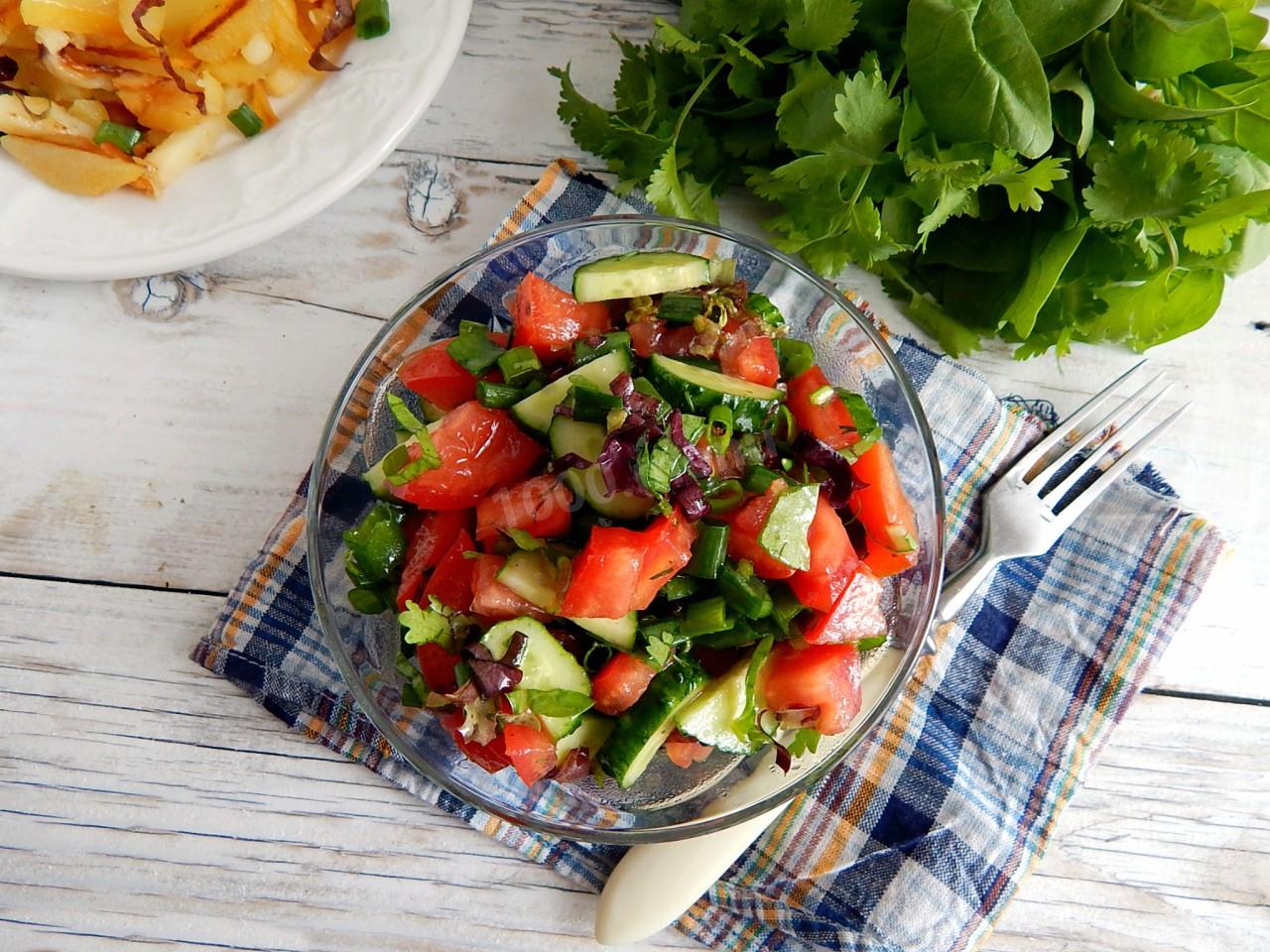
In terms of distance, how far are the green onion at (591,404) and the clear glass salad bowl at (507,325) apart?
0.48m

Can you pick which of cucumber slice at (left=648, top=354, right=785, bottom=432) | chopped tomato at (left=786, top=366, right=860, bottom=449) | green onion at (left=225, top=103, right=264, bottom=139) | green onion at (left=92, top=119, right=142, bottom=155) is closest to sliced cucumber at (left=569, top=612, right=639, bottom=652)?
cucumber slice at (left=648, top=354, right=785, bottom=432)

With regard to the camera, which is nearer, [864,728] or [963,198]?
[864,728]

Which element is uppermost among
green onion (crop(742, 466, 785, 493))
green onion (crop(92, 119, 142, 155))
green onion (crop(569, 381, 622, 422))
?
green onion (crop(569, 381, 622, 422))

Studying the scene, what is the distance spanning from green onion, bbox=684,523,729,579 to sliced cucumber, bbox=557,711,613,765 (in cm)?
30

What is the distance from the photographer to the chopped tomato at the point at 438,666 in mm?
1570

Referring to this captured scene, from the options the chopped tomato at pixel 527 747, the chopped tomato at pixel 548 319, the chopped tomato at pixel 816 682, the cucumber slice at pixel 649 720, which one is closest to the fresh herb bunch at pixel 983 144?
the chopped tomato at pixel 548 319

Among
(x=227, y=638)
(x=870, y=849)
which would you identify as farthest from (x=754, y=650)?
(x=227, y=638)

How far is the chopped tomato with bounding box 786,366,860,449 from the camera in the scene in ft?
5.42

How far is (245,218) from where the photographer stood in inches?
79.7

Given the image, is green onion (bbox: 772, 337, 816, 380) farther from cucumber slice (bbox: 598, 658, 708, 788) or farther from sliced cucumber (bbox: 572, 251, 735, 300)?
cucumber slice (bbox: 598, 658, 708, 788)

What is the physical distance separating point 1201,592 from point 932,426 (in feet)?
2.18

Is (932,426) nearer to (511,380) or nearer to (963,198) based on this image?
(963,198)

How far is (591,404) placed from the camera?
149cm

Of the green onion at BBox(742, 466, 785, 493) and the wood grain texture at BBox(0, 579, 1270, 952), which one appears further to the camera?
the wood grain texture at BBox(0, 579, 1270, 952)
